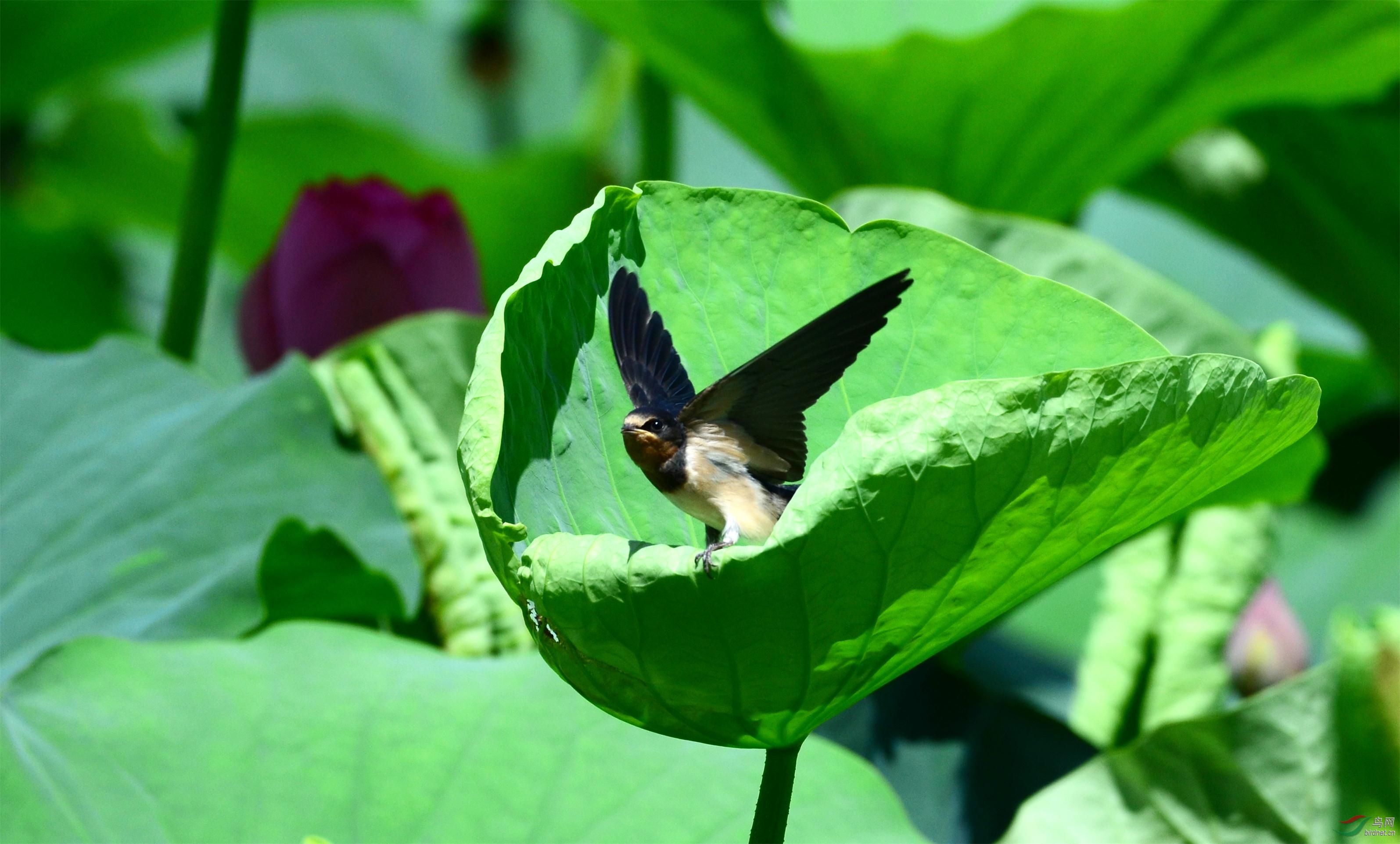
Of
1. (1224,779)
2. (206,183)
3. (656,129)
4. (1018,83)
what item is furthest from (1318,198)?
(206,183)

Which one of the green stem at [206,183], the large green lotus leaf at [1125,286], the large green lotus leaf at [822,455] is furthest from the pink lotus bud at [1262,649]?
the green stem at [206,183]

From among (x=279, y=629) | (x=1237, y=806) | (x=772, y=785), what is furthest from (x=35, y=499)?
(x=1237, y=806)

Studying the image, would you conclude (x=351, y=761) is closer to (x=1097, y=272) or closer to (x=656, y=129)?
(x=1097, y=272)

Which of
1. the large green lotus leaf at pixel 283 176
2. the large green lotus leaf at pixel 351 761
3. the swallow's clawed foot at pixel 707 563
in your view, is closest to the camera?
the swallow's clawed foot at pixel 707 563

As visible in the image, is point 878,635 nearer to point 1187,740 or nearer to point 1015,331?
point 1015,331

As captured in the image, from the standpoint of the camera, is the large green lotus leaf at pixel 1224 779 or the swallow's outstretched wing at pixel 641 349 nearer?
the swallow's outstretched wing at pixel 641 349

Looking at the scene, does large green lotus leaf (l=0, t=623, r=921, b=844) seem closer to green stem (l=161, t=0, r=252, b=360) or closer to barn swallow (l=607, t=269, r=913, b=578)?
barn swallow (l=607, t=269, r=913, b=578)

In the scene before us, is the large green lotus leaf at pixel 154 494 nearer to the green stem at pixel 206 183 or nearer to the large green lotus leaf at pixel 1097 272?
the green stem at pixel 206 183
